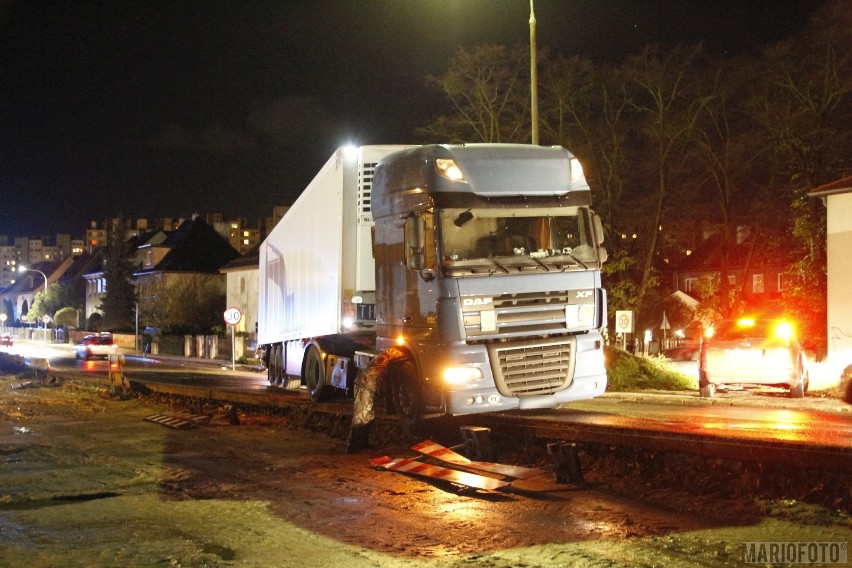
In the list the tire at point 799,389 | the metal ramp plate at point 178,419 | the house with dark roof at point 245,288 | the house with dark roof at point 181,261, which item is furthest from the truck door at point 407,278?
the house with dark roof at point 181,261

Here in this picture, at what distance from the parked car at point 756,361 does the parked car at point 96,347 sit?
133 ft

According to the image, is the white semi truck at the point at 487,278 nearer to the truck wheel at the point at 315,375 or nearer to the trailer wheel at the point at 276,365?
the truck wheel at the point at 315,375

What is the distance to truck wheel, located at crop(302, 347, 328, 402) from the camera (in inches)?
712

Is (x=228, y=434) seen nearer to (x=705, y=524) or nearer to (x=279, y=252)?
(x=279, y=252)

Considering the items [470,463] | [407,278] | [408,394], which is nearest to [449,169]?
[407,278]

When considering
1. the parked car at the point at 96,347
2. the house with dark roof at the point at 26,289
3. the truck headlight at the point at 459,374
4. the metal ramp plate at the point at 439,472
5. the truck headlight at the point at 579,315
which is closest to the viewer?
the metal ramp plate at the point at 439,472

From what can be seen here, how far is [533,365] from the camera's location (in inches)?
498

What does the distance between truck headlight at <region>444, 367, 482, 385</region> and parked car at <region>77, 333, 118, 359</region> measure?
45.0 metres

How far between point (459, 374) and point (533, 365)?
1.05 m

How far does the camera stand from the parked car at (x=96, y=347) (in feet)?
180

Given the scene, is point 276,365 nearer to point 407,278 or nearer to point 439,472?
point 407,278

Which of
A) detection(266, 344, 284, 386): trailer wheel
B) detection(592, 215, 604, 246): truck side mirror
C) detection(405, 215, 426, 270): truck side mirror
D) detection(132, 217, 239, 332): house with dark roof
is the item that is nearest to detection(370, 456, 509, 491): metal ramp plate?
detection(405, 215, 426, 270): truck side mirror

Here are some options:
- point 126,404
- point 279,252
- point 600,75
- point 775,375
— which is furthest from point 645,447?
point 600,75

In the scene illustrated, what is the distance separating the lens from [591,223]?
13.1 m
